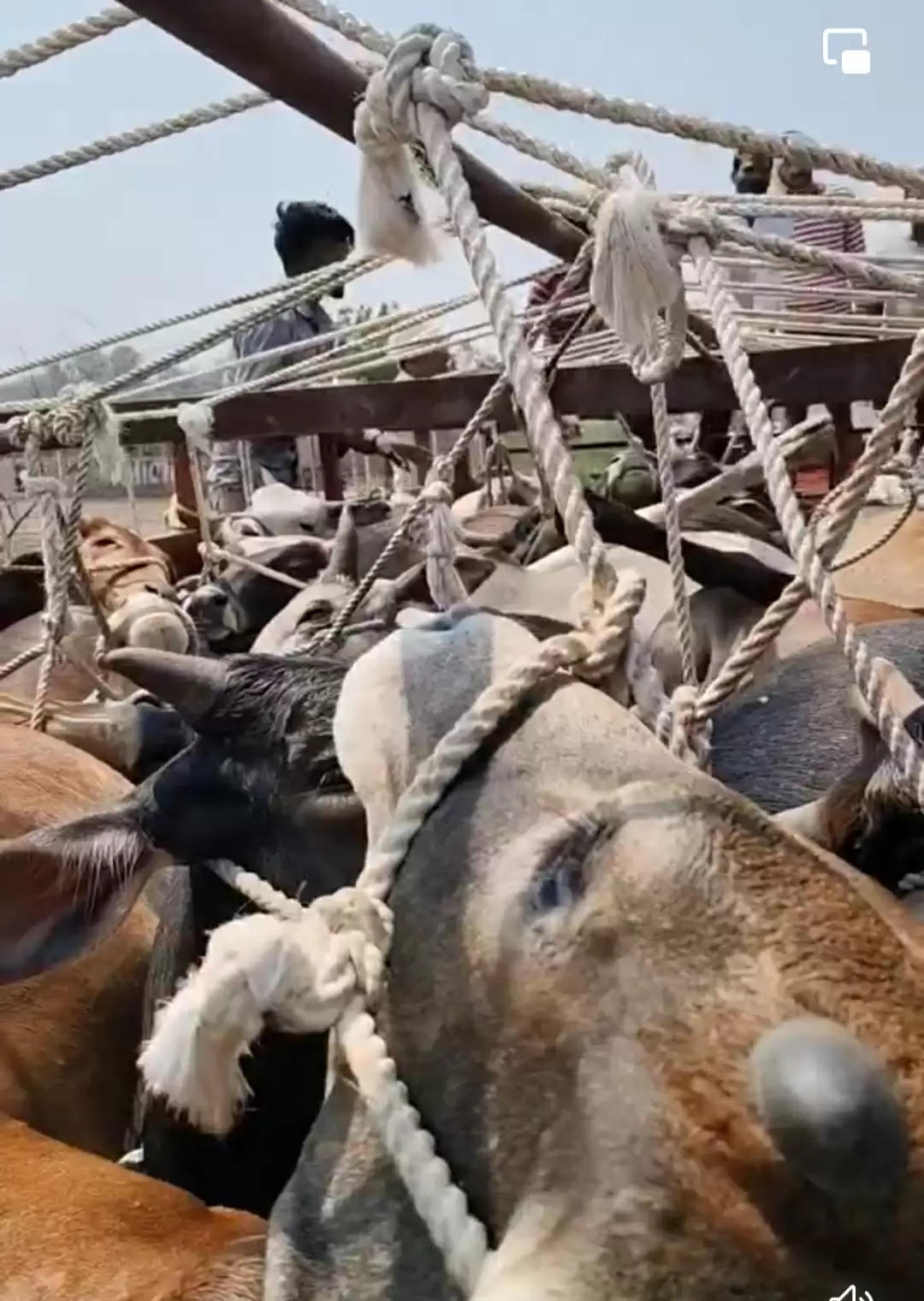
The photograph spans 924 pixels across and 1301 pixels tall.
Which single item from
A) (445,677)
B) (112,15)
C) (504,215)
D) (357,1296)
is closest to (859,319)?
(504,215)

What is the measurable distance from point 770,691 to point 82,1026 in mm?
1549

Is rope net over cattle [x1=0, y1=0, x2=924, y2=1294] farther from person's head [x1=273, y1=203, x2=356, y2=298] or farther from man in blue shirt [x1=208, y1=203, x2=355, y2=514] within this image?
person's head [x1=273, y1=203, x2=356, y2=298]

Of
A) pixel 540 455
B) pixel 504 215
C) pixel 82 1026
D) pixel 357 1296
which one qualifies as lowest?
pixel 82 1026

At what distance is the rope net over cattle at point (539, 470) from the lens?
2.94ft

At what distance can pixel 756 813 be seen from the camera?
892mm

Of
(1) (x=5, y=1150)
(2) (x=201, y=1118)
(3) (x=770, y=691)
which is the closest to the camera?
(2) (x=201, y=1118)

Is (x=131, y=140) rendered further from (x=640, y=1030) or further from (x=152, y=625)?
(x=152, y=625)

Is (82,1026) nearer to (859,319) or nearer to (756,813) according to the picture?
(756,813)

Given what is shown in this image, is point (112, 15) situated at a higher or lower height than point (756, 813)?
higher

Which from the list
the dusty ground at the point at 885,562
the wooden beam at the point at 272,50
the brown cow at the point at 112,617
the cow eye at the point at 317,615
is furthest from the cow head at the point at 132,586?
the wooden beam at the point at 272,50

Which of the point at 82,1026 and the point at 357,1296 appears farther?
the point at 82,1026

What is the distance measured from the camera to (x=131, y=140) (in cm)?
165

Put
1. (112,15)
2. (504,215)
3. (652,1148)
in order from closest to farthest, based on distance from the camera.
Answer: (652,1148) → (112,15) → (504,215)

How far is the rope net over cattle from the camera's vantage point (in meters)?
0.90
